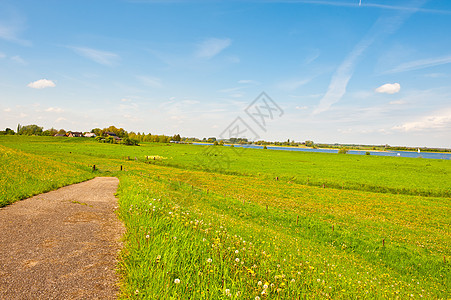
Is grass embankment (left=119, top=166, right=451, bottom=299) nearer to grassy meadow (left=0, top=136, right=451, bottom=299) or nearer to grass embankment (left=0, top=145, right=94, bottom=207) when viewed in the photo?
grassy meadow (left=0, top=136, right=451, bottom=299)

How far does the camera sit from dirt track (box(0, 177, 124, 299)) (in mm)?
4613

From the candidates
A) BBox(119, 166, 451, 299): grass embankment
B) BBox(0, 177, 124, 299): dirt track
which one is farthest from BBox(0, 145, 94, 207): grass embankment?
BBox(119, 166, 451, 299): grass embankment

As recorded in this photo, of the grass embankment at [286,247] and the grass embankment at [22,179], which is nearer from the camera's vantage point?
the grass embankment at [286,247]

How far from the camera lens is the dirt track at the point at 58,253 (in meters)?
4.61

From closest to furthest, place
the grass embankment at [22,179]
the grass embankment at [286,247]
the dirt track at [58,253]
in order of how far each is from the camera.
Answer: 1. the dirt track at [58,253]
2. the grass embankment at [286,247]
3. the grass embankment at [22,179]

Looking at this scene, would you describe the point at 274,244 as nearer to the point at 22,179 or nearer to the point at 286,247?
the point at 286,247

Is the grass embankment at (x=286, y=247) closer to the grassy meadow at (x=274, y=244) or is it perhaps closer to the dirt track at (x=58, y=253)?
the grassy meadow at (x=274, y=244)

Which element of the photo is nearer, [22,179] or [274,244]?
[274,244]

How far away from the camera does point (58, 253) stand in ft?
20.5

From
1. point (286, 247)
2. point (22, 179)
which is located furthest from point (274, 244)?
point (22, 179)

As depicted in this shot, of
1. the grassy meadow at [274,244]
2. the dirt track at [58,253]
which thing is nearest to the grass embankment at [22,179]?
the grassy meadow at [274,244]

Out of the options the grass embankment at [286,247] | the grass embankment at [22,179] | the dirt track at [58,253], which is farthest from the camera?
the grass embankment at [22,179]

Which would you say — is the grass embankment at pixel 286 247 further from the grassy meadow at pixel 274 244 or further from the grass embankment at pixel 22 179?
the grass embankment at pixel 22 179

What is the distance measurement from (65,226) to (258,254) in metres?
7.71
